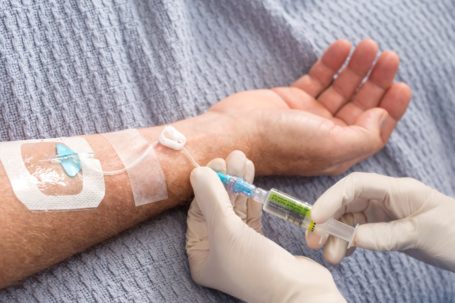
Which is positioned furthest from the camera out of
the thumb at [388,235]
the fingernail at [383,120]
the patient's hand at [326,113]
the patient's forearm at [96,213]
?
the fingernail at [383,120]

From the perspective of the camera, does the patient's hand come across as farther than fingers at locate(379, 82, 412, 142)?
No

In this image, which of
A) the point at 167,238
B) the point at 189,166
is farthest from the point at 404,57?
the point at 167,238

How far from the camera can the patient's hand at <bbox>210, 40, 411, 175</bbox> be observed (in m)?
1.23

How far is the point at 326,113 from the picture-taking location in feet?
4.58

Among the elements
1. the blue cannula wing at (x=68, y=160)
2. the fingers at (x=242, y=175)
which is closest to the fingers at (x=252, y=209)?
the fingers at (x=242, y=175)

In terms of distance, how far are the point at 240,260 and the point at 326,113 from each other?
58 centimetres

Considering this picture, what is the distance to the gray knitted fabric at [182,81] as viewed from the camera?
1059 millimetres

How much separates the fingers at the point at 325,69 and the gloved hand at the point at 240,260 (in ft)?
1.37

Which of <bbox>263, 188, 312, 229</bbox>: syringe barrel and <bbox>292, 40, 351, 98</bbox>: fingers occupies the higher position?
<bbox>292, 40, 351, 98</bbox>: fingers

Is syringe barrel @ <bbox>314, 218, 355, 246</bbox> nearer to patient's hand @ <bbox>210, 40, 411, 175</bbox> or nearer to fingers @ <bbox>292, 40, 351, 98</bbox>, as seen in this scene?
patient's hand @ <bbox>210, 40, 411, 175</bbox>

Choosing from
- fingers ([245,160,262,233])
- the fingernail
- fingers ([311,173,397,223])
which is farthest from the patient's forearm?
the fingernail

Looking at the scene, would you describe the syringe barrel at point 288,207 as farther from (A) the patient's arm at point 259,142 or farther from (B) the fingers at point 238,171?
(A) the patient's arm at point 259,142

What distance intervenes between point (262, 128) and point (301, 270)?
0.39 meters

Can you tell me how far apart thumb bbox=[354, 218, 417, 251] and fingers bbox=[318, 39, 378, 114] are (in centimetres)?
44
